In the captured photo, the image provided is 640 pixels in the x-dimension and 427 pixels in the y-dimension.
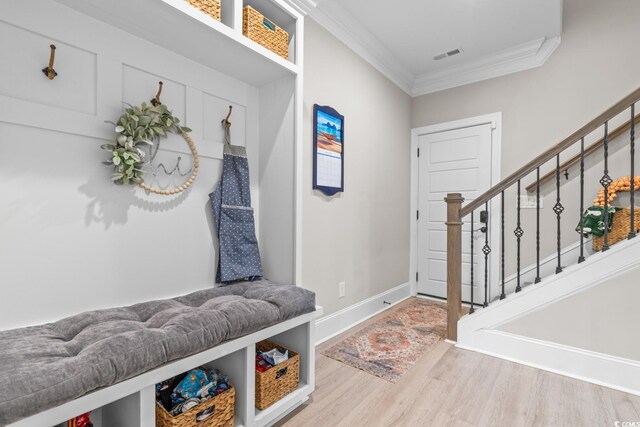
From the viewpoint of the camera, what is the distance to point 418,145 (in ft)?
12.1

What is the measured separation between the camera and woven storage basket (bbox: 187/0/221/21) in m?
1.27

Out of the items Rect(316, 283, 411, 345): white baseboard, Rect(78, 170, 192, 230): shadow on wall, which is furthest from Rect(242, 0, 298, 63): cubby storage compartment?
Rect(316, 283, 411, 345): white baseboard

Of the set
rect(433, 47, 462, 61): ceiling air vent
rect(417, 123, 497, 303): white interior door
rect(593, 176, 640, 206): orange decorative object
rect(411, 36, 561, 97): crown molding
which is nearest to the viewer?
rect(593, 176, 640, 206): orange decorative object

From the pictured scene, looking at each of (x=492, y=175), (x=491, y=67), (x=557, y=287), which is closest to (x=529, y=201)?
(x=492, y=175)

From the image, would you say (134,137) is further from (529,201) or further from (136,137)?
(529,201)

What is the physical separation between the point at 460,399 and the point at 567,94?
111 inches

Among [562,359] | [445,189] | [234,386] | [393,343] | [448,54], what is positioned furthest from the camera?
[445,189]

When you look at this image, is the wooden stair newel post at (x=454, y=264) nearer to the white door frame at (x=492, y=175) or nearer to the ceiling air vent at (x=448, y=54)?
the white door frame at (x=492, y=175)

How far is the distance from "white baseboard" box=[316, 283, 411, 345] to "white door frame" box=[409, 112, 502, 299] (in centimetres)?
47

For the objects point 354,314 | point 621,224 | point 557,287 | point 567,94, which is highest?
point 567,94

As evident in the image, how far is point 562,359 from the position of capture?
1954mm

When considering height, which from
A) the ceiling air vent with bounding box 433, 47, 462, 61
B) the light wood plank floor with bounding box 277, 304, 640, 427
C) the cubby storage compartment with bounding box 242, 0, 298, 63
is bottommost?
the light wood plank floor with bounding box 277, 304, 640, 427

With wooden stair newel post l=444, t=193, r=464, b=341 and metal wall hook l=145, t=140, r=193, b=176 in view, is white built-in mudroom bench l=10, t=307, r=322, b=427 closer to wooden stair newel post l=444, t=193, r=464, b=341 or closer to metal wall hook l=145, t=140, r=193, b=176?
metal wall hook l=145, t=140, r=193, b=176

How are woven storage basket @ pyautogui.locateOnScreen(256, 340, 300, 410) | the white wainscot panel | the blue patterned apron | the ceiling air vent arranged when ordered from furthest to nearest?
the ceiling air vent < the blue patterned apron < woven storage basket @ pyautogui.locateOnScreen(256, 340, 300, 410) < the white wainscot panel
